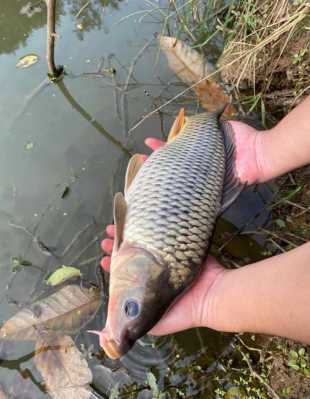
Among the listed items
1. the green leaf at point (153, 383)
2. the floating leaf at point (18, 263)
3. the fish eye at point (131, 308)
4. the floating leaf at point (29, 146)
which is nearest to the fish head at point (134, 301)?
the fish eye at point (131, 308)

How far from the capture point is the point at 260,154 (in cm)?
253

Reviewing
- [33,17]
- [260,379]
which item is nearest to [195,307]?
[260,379]

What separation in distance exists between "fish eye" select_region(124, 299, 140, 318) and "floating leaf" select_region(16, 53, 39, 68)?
7.99 feet

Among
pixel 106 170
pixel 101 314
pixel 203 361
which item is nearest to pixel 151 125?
pixel 106 170

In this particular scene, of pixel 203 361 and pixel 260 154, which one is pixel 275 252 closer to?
pixel 260 154

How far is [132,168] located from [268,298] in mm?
1046

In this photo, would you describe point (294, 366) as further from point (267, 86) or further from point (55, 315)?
point (267, 86)

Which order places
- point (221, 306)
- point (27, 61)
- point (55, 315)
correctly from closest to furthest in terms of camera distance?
point (221, 306) < point (55, 315) < point (27, 61)

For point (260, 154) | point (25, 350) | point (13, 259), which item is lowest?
point (260, 154)

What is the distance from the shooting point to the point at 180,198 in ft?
6.77

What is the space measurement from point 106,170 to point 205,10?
1.63 meters

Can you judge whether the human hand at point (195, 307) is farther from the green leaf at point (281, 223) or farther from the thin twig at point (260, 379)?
the green leaf at point (281, 223)

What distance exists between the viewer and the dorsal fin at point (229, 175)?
2193 millimetres

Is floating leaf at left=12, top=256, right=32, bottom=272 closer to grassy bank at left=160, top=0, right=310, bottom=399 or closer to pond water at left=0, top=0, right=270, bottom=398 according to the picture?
pond water at left=0, top=0, right=270, bottom=398
